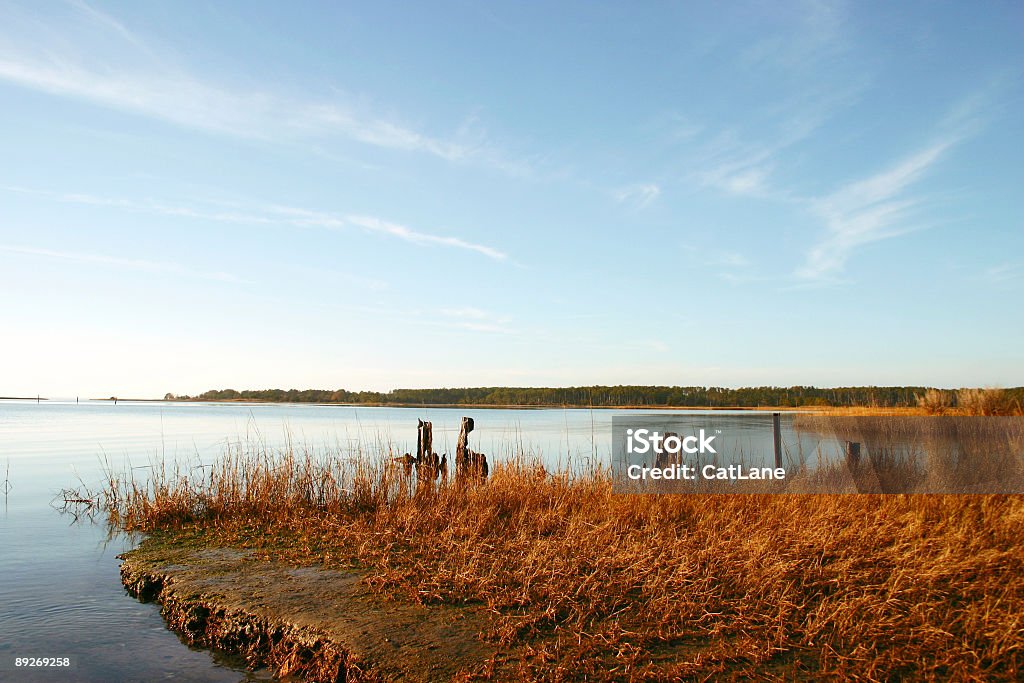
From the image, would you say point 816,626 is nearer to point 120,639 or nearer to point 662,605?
point 662,605

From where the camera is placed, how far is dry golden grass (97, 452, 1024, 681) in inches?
203

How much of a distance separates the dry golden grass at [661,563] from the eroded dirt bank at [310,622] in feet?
0.93

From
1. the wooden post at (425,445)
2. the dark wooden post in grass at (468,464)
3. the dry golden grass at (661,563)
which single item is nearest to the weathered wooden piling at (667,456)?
the dry golden grass at (661,563)

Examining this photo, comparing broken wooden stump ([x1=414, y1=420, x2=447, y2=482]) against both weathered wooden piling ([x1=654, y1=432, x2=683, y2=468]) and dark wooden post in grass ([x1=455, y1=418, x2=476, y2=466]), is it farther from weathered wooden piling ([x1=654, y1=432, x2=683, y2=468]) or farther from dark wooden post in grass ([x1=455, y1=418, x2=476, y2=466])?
weathered wooden piling ([x1=654, y1=432, x2=683, y2=468])

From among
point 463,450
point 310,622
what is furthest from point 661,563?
point 463,450

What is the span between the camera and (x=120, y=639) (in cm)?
663

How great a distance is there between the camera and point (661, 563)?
7055 millimetres

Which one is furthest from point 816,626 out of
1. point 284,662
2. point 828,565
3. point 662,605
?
point 284,662

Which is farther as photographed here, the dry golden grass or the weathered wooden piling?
the weathered wooden piling

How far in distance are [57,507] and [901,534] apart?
1463 cm

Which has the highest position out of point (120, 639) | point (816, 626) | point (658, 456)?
point (658, 456)

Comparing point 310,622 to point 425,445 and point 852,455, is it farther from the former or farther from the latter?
point 852,455

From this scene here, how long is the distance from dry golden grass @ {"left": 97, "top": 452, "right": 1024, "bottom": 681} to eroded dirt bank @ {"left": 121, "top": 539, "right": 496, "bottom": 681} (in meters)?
0.28

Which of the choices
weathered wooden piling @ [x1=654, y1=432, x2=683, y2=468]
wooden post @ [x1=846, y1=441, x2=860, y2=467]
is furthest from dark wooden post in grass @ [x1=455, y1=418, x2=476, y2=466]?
wooden post @ [x1=846, y1=441, x2=860, y2=467]
